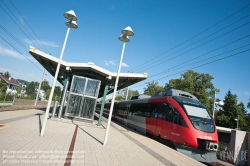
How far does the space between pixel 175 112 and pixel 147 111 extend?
3988mm

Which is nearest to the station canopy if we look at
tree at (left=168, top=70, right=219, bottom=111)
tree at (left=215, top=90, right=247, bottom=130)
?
tree at (left=168, top=70, right=219, bottom=111)

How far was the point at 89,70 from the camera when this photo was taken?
1609 cm

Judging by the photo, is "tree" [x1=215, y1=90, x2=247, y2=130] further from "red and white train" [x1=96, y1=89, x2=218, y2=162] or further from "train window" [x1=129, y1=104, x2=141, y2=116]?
"red and white train" [x1=96, y1=89, x2=218, y2=162]

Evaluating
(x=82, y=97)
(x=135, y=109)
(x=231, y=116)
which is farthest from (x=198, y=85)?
(x=82, y=97)

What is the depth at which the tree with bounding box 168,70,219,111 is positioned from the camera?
139 ft

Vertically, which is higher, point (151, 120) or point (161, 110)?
point (161, 110)

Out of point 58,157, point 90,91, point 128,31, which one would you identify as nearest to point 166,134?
point 128,31

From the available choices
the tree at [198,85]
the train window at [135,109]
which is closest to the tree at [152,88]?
→ the tree at [198,85]

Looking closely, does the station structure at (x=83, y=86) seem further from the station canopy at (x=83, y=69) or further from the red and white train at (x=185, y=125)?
the red and white train at (x=185, y=125)

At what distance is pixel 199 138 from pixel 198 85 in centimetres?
3960

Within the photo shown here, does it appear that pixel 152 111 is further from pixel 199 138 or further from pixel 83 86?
pixel 83 86

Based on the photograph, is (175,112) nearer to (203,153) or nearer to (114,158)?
(203,153)

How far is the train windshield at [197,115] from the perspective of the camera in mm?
9453

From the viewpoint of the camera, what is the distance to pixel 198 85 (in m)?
45.3
